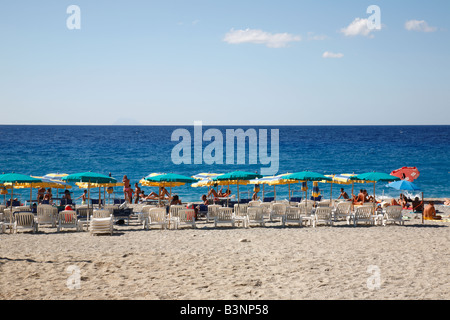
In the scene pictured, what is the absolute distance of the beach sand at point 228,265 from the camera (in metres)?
7.22

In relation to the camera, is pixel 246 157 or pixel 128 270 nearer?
pixel 128 270

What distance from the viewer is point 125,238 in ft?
39.3

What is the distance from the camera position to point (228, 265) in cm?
885

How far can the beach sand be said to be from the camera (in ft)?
23.7
